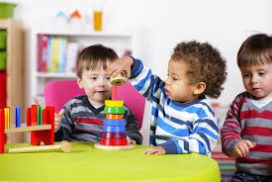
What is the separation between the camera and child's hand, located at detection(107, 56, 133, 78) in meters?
1.52

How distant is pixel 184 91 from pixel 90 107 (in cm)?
43

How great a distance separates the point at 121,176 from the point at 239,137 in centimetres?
71

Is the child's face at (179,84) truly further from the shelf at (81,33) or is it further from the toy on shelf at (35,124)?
the shelf at (81,33)

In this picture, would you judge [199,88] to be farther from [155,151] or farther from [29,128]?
[29,128]

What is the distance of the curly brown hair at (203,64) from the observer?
5.13 ft


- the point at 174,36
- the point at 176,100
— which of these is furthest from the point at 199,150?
the point at 174,36

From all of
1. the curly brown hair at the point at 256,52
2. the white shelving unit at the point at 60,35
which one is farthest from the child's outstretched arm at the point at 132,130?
the white shelving unit at the point at 60,35

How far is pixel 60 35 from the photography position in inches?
149

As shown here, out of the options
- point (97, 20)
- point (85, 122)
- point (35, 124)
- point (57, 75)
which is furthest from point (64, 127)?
point (97, 20)

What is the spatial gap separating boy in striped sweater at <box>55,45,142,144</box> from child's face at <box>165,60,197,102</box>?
254 millimetres

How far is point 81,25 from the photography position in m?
3.74

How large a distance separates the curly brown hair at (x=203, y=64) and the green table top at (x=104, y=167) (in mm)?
335

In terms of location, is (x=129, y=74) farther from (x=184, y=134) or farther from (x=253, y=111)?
(x=253, y=111)

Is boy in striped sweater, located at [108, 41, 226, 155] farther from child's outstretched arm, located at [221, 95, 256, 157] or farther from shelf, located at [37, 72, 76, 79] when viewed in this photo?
shelf, located at [37, 72, 76, 79]
